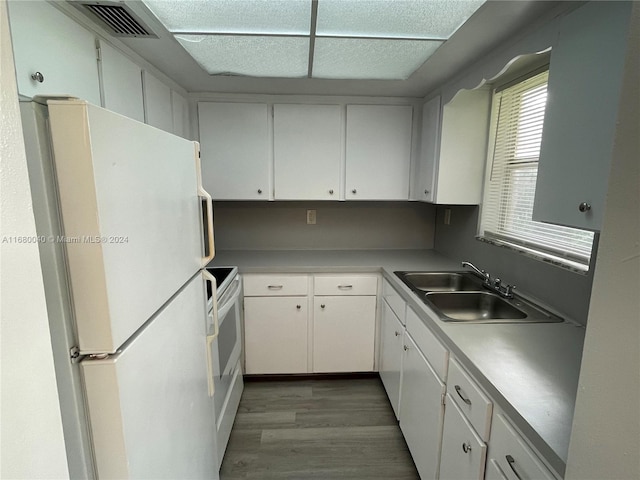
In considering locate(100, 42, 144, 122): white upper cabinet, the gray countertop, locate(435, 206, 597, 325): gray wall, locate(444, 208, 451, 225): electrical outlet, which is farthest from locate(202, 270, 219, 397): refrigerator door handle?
locate(444, 208, 451, 225): electrical outlet

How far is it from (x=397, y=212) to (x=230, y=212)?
1.48 m

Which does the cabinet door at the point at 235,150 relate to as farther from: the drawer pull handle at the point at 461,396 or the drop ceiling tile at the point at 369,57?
the drawer pull handle at the point at 461,396

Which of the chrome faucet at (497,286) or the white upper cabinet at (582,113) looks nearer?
the white upper cabinet at (582,113)

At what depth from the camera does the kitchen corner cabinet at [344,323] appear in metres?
2.36

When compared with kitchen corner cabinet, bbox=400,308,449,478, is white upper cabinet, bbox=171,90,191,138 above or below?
above

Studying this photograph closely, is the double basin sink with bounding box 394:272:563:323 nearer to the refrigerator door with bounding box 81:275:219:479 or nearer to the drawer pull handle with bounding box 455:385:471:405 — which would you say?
the drawer pull handle with bounding box 455:385:471:405

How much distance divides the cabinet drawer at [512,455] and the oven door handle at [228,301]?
1.25 m

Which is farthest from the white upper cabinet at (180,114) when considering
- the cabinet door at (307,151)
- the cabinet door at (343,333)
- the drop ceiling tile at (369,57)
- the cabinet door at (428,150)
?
the cabinet door at (428,150)

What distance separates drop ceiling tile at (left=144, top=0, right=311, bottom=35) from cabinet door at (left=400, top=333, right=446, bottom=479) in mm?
1605

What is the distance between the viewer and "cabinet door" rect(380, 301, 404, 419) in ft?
6.40

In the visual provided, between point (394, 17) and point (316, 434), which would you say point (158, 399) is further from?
point (394, 17)

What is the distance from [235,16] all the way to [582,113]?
1307 millimetres

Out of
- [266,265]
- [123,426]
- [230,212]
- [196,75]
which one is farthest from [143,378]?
[230,212]

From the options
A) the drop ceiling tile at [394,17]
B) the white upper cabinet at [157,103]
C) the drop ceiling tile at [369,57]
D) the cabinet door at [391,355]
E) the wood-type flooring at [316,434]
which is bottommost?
the wood-type flooring at [316,434]
